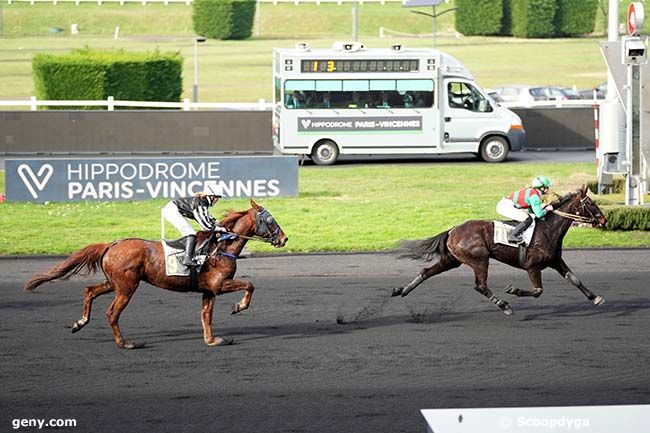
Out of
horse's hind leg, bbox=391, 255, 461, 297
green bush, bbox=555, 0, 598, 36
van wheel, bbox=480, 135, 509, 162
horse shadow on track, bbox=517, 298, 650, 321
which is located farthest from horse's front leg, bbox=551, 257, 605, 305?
green bush, bbox=555, 0, 598, 36

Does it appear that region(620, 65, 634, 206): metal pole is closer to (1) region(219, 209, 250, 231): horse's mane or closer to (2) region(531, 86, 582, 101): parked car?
(1) region(219, 209, 250, 231): horse's mane

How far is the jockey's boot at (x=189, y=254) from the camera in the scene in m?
12.6

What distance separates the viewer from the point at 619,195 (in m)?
24.0

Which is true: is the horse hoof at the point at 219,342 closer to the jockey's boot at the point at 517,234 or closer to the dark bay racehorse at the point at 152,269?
the dark bay racehorse at the point at 152,269

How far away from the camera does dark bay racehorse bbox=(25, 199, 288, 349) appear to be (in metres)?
12.5

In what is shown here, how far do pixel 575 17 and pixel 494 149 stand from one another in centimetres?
4579

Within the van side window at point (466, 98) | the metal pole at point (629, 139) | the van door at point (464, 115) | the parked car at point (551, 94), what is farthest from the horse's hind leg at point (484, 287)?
the parked car at point (551, 94)

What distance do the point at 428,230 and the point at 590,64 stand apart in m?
48.8

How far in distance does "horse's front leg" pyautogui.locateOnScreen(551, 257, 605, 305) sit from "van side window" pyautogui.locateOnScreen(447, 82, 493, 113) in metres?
18.8

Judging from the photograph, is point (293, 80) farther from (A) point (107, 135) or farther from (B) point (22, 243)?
(B) point (22, 243)

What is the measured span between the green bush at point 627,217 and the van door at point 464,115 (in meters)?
11.8

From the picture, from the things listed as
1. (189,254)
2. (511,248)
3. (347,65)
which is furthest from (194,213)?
(347,65)

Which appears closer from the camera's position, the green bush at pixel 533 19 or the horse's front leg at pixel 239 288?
the horse's front leg at pixel 239 288

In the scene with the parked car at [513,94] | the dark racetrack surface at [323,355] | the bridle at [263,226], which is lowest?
the dark racetrack surface at [323,355]
